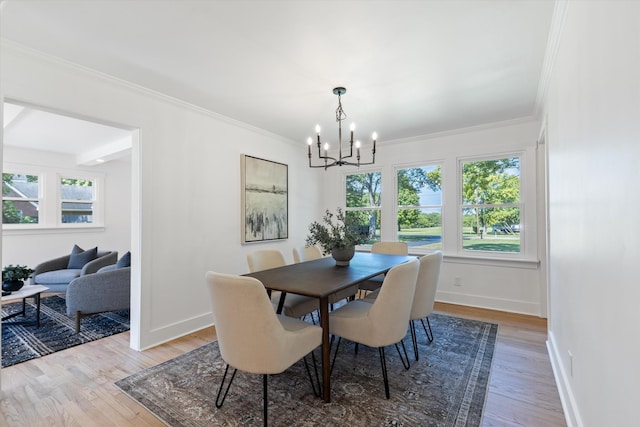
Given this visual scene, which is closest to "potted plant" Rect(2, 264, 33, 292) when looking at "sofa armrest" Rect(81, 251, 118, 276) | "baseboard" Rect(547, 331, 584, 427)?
"sofa armrest" Rect(81, 251, 118, 276)

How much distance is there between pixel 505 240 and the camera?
13.1 feet

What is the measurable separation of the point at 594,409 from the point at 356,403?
125 cm

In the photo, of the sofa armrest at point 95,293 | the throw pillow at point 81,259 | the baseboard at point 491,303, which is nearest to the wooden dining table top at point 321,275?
the baseboard at point 491,303

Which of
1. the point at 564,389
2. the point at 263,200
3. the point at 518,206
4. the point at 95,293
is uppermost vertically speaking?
the point at 263,200

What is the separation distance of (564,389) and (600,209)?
1.44 meters

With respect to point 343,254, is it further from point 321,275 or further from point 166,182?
point 166,182

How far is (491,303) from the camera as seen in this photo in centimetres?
399

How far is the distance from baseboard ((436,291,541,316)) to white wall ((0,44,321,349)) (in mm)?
2992

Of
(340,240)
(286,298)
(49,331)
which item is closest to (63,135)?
(49,331)

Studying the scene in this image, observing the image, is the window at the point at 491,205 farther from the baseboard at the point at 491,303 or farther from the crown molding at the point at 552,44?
the crown molding at the point at 552,44

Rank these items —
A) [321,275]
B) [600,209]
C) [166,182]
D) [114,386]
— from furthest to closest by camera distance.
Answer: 1. [166,182]
2. [321,275]
3. [114,386]
4. [600,209]

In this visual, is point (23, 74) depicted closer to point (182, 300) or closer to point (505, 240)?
point (182, 300)

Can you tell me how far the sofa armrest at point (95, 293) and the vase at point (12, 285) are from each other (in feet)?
2.27

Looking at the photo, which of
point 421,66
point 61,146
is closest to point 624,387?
point 421,66
